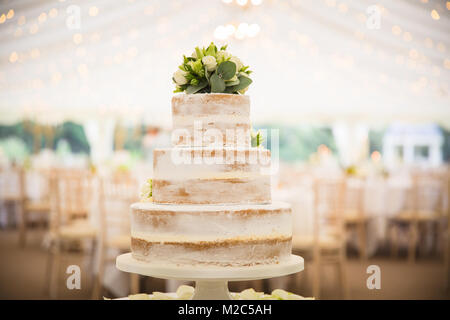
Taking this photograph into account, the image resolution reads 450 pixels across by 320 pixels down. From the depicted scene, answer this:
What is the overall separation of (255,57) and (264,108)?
7.37 ft

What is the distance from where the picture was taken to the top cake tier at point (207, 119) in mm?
2209

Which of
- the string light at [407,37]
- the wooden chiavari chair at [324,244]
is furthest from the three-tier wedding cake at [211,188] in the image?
the string light at [407,37]

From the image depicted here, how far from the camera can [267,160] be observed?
2.25m

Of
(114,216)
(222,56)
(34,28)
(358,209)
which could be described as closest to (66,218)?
(114,216)

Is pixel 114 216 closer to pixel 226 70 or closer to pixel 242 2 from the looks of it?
pixel 226 70

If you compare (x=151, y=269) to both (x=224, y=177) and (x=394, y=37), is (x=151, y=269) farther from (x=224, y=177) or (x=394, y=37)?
(x=394, y=37)

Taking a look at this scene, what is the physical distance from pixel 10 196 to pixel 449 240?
6.73m

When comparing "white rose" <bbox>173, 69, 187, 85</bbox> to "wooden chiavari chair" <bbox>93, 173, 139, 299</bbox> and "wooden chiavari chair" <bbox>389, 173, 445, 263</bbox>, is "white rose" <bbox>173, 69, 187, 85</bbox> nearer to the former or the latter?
"wooden chiavari chair" <bbox>93, 173, 139, 299</bbox>

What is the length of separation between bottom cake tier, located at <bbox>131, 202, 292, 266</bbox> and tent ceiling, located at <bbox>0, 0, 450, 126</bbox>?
2509mm

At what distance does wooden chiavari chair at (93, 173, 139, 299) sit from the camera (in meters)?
4.91

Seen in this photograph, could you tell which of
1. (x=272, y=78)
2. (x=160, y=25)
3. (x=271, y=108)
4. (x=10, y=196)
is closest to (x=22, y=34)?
(x=160, y=25)

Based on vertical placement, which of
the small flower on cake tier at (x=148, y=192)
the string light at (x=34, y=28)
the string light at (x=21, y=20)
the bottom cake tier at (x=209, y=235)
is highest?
the string light at (x=34, y=28)

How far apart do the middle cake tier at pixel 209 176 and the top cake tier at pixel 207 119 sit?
0.08 m

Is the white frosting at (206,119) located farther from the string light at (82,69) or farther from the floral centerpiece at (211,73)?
the string light at (82,69)
